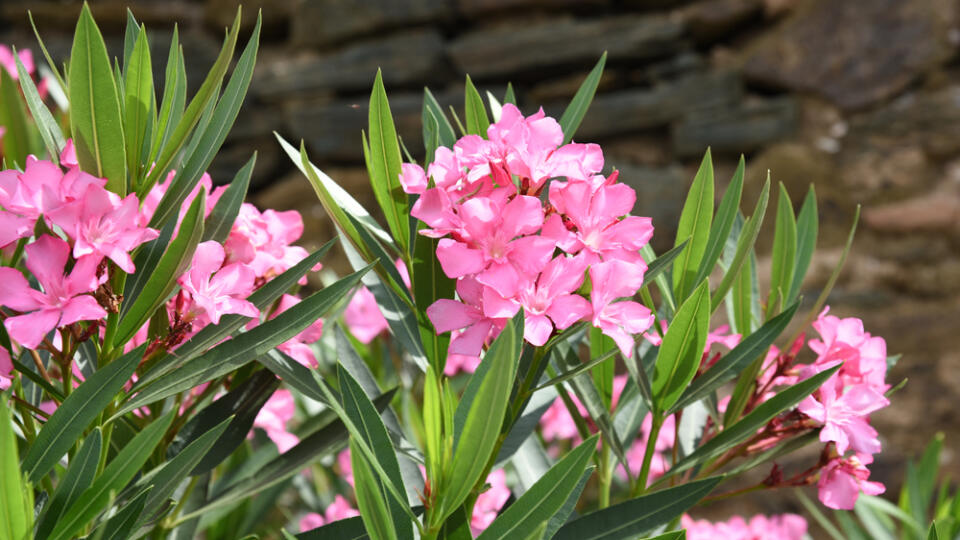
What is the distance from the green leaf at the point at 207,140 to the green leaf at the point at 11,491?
157 millimetres

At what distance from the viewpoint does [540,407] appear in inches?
26.5

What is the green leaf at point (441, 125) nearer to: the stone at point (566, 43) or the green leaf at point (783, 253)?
the green leaf at point (783, 253)

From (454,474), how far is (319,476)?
2.85 ft

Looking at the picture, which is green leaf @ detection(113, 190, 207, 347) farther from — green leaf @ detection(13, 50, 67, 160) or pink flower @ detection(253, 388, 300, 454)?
pink flower @ detection(253, 388, 300, 454)

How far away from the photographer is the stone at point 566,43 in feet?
6.81

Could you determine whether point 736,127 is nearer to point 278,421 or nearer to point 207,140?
point 278,421

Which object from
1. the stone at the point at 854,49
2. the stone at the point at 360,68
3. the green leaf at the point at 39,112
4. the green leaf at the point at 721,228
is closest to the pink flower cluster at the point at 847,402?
the green leaf at the point at 721,228

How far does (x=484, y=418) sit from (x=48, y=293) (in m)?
0.26

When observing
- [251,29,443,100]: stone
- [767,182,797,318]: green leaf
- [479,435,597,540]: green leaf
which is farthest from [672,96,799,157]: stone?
[479,435,597,540]: green leaf

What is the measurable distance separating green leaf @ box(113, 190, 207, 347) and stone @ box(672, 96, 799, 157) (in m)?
1.70

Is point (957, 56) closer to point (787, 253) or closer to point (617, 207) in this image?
point (787, 253)

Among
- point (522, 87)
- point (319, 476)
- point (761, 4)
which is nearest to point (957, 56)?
point (761, 4)

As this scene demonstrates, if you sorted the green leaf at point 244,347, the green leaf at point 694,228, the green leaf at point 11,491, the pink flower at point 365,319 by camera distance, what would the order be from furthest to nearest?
1. the pink flower at point 365,319
2. the green leaf at point 694,228
3. the green leaf at point 244,347
4. the green leaf at point 11,491

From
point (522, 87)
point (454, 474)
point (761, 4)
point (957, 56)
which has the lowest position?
point (454, 474)
